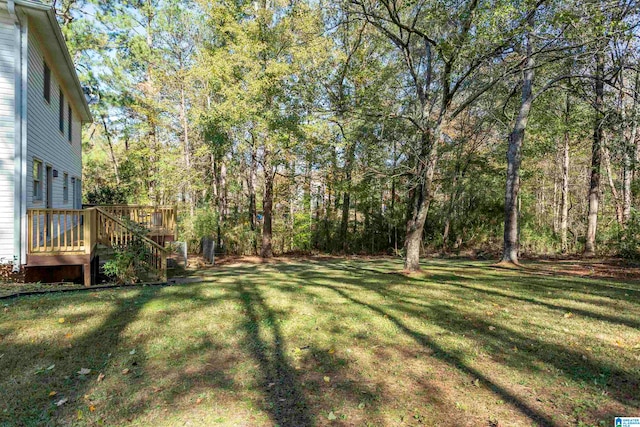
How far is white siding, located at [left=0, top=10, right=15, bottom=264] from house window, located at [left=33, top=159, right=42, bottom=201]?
102 cm

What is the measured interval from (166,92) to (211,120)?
803 cm

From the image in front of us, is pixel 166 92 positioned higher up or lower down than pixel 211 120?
higher up

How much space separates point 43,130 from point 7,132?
1.79m

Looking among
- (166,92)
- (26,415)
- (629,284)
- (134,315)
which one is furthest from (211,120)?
(629,284)

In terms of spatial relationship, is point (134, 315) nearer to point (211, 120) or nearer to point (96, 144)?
point (211, 120)

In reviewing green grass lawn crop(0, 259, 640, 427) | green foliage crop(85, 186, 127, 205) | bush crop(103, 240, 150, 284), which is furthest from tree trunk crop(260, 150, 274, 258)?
green grass lawn crop(0, 259, 640, 427)

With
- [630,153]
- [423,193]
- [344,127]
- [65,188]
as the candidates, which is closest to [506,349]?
[423,193]

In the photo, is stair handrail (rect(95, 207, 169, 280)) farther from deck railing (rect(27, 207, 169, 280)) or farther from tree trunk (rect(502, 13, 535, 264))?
tree trunk (rect(502, 13, 535, 264))

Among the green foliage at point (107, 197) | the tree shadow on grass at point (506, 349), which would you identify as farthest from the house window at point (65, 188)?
the tree shadow on grass at point (506, 349)

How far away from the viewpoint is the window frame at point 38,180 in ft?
27.9

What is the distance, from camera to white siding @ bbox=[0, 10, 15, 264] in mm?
7359

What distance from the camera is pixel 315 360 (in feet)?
12.3

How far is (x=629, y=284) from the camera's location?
7.65m

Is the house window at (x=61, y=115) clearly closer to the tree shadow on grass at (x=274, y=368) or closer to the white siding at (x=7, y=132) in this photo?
the white siding at (x=7, y=132)
